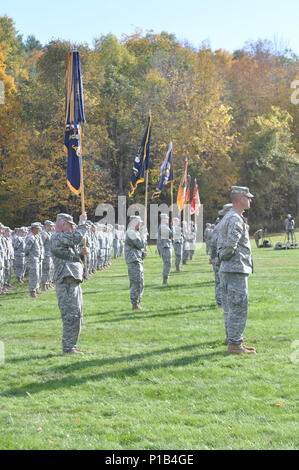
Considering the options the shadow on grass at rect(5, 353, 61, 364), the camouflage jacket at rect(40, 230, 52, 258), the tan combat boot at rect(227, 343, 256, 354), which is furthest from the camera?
the camouflage jacket at rect(40, 230, 52, 258)

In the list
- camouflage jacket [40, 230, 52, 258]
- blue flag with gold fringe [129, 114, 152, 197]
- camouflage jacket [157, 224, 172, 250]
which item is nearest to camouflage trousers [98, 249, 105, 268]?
blue flag with gold fringe [129, 114, 152, 197]

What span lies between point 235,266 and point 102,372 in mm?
2526

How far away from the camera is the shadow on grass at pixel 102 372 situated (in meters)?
7.54

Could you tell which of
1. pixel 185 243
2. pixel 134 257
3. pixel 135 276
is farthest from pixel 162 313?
pixel 185 243

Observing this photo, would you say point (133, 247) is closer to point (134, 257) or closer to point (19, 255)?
point (134, 257)

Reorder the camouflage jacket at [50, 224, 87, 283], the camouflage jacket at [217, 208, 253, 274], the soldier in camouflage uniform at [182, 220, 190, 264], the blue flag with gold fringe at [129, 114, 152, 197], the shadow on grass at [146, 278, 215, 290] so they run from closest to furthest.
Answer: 1. the camouflage jacket at [217, 208, 253, 274]
2. the camouflage jacket at [50, 224, 87, 283]
3. the shadow on grass at [146, 278, 215, 290]
4. the blue flag with gold fringe at [129, 114, 152, 197]
5. the soldier in camouflage uniform at [182, 220, 190, 264]

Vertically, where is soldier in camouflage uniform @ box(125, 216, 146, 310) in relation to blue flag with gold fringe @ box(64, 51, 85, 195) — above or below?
below

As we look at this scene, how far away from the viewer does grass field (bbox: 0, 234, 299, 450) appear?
564 cm

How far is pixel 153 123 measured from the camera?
4831cm

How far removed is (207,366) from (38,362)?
2685mm

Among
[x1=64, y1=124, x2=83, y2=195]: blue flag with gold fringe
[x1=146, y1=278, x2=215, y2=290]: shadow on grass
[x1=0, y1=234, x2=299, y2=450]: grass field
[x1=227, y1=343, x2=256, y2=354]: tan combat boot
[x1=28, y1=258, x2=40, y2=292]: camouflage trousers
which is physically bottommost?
[x1=0, y1=234, x2=299, y2=450]: grass field

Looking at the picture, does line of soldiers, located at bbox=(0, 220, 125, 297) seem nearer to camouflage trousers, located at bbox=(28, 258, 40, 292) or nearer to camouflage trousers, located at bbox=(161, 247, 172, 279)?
camouflage trousers, located at bbox=(28, 258, 40, 292)

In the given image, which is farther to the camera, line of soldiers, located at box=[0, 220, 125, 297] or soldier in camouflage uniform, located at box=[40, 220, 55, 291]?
soldier in camouflage uniform, located at box=[40, 220, 55, 291]
